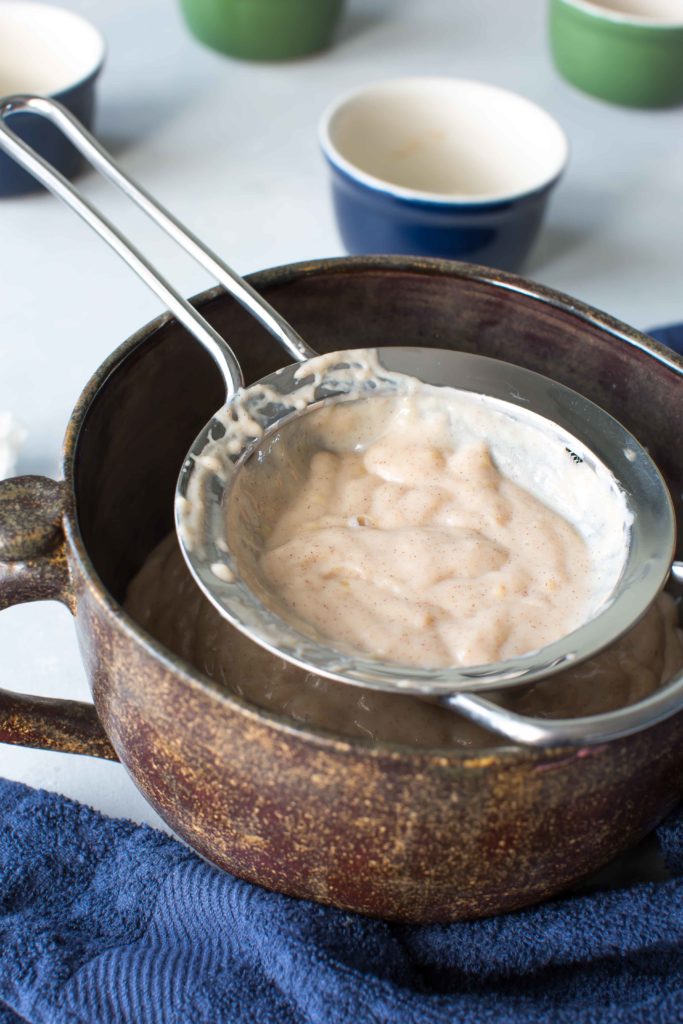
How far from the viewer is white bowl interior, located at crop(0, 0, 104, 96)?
1603 mm

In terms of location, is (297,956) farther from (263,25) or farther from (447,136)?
(263,25)

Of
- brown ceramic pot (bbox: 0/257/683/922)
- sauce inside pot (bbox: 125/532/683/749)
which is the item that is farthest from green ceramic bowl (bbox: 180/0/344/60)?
sauce inside pot (bbox: 125/532/683/749)

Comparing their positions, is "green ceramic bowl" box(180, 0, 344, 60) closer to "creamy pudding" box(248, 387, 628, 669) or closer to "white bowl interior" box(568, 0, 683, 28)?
"white bowl interior" box(568, 0, 683, 28)

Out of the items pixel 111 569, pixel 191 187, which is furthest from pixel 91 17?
pixel 111 569

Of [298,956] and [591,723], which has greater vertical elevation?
[591,723]

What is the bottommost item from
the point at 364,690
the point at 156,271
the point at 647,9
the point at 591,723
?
the point at 647,9

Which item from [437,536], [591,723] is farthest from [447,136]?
[591,723]

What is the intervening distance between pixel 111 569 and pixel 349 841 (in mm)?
356

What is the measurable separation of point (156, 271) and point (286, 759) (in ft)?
1.44

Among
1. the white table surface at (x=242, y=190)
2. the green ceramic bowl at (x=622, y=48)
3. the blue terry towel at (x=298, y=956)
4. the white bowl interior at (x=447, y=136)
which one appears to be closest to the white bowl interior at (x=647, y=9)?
the green ceramic bowl at (x=622, y=48)

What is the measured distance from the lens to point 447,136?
1544 millimetres

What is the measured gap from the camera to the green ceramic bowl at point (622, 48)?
164cm

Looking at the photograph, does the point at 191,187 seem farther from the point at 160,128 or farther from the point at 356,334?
the point at 356,334

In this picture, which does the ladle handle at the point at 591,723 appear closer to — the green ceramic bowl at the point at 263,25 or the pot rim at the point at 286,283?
the pot rim at the point at 286,283
